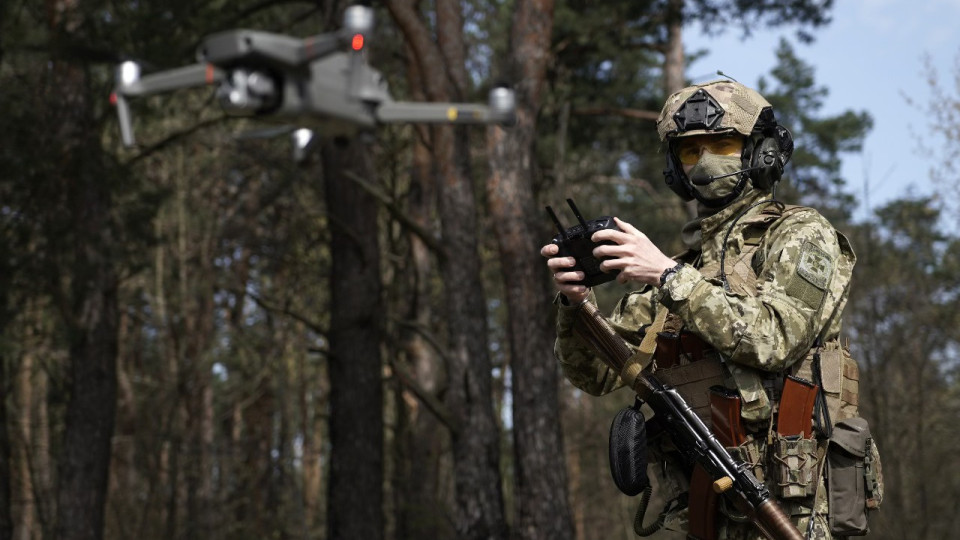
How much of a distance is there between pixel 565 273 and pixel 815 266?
760mm

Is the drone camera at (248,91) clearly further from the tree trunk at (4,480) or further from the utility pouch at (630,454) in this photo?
the tree trunk at (4,480)

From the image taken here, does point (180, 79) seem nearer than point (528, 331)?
Yes

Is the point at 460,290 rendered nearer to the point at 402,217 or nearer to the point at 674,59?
the point at 402,217

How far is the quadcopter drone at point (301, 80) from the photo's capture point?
16.3ft

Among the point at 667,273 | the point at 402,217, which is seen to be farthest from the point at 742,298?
the point at 402,217

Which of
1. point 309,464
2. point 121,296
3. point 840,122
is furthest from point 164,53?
point 840,122

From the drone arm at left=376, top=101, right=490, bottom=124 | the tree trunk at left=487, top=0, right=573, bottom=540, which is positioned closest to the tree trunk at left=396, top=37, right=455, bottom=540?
the tree trunk at left=487, top=0, right=573, bottom=540

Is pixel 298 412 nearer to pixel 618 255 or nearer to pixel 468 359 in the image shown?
pixel 468 359

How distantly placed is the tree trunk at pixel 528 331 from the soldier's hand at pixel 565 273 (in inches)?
293

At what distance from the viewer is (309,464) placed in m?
25.6

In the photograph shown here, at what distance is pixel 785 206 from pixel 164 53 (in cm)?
976

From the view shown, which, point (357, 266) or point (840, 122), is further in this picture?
point (840, 122)

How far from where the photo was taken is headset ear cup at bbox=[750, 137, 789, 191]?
12.6ft

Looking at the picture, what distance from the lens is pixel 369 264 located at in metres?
12.8
